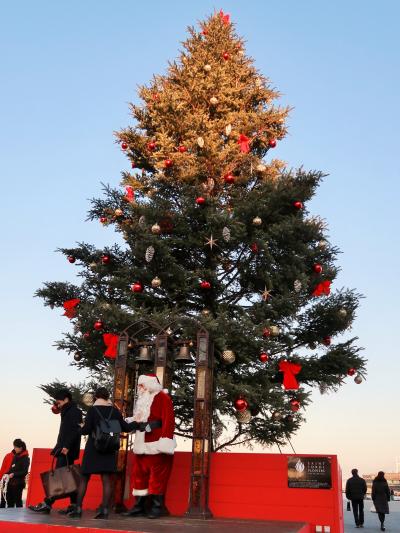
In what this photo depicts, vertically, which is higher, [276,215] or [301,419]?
[276,215]

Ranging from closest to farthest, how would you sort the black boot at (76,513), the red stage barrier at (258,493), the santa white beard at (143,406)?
the black boot at (76,513), the santa white beard at (143,406), the red stage barrier at (258,493)

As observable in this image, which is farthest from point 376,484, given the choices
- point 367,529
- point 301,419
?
point 301,419

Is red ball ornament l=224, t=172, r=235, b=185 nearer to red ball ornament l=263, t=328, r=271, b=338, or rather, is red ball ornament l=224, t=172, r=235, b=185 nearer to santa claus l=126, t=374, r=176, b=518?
red ball ornament l=263, t=328, r=271, b=338

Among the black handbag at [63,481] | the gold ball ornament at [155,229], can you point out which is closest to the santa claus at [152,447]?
the black handbag at [63,481]

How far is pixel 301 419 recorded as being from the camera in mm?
12453

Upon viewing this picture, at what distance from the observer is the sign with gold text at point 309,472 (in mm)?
9148

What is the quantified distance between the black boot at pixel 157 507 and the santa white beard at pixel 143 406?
45.4 inches

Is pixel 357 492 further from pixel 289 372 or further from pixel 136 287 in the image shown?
→ pixel 136 287

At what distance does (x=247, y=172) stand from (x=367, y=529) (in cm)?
995

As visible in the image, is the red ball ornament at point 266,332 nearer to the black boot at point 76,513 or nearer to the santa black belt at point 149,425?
the santa black belt at point 149,425

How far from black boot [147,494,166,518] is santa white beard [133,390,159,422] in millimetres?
1154

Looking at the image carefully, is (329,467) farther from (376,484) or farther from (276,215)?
(376,484)

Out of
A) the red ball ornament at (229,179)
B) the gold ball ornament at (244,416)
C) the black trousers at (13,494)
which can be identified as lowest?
the black trousers at (13,494)

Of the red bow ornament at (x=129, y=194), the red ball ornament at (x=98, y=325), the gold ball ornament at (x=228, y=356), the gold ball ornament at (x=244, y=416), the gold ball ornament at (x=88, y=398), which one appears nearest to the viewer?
the gold ball ornament at (x=228, y=356)
